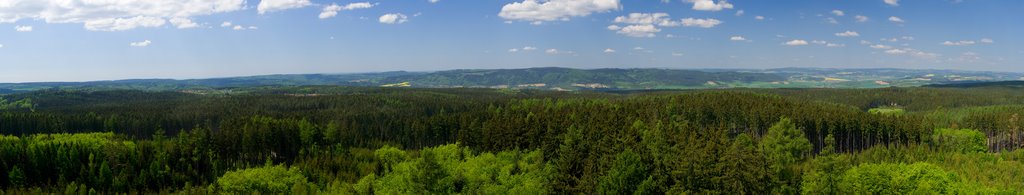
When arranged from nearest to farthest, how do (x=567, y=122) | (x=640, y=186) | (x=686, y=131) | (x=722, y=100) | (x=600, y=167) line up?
(x=640, y=186) → (x=600, y=167) → (x=686, y=131) → (x=567, y=122) → (x=722, y=100)

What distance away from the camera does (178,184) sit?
96.9m

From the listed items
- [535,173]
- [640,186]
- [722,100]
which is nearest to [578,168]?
[535,173]

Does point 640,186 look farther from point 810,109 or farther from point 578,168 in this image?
point 810,109

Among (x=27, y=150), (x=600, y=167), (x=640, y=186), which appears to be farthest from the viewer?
(x=27, y=150)

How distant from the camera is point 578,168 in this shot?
6850 centimetres

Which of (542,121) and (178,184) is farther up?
(542,121)

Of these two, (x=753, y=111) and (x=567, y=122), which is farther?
(x=753, y=111)

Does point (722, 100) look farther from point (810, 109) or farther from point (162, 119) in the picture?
point (162, 119)

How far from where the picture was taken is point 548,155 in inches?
3250

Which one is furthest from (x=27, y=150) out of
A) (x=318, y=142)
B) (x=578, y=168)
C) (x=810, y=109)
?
(x=810, y=109)

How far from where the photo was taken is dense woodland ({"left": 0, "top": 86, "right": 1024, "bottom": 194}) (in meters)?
60.3

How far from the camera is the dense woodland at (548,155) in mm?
60344

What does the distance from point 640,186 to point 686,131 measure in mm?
Answer: 42104

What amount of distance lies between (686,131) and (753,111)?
134 feet
